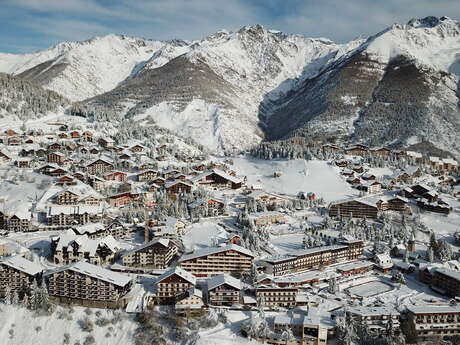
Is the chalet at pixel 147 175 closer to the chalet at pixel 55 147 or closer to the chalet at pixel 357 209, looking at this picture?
the chalet at pixel 55 147

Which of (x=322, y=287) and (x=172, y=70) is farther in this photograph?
(x=172, y=70)

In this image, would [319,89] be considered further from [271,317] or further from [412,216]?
[271,317]

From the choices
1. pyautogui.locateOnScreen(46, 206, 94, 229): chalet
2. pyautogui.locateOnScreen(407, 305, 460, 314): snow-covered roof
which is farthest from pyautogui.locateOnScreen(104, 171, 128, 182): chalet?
pyautogui.locateOnScreen(407, 305, 460, 314): snow-covered roof

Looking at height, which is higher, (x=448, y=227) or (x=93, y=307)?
(x=448, y=227)

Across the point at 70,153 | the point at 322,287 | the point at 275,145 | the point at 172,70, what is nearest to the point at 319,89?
the point at 172,70

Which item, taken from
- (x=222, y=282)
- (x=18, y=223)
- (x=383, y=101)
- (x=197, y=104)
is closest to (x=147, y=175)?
(x=18, y=223)

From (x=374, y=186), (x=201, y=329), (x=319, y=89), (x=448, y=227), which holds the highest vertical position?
(x=319, y=89)

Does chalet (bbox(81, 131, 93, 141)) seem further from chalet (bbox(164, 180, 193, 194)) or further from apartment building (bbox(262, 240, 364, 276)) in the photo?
apartment building (bbox(262, 240, 364, 276))
